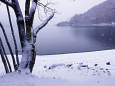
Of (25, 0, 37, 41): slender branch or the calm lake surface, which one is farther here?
the calm lake surface

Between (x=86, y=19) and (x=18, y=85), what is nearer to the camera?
(x=18, y=85)

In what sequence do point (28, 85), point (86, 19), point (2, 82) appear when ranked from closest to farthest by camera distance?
1. point (28, 85)
2. point (2, 82)
3. point (86, 19)

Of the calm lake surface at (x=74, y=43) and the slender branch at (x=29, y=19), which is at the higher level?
the slender branch at (x=29, y=19)

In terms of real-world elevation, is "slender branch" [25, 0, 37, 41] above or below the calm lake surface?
above

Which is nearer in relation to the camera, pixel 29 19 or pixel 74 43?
pixel 29 19

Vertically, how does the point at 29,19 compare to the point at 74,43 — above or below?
above

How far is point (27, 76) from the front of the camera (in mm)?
2809

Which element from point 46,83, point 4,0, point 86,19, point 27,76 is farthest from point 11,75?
point 86,19

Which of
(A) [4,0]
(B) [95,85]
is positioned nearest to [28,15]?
(A) [4,0]

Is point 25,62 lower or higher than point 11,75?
higher

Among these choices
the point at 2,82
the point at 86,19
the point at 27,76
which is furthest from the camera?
the point at 86,19

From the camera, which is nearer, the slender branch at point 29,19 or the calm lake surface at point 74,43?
the slender branch at point 29,19

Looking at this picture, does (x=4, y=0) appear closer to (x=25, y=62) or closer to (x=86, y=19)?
(x=25, y=62)

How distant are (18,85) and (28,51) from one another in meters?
0.93
